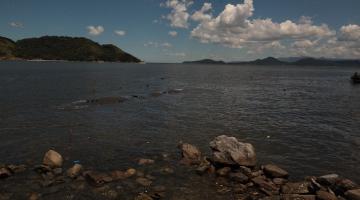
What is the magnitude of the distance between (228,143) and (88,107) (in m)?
31.5

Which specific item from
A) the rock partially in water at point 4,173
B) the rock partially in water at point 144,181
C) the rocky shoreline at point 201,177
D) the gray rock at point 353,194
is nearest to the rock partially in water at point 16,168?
the rocky shoreline at point 201,177

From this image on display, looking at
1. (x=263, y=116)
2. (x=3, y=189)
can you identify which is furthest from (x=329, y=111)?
(x=3, y=189)

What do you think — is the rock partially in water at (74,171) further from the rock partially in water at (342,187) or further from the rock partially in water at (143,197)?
the rock partially in water at (342,187)

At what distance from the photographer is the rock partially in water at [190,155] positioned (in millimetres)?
24080

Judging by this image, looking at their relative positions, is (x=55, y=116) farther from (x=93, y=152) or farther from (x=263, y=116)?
(x=263, y=116)

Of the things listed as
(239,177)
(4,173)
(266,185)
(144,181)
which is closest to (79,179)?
(144,181)

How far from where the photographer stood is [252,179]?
806 inches

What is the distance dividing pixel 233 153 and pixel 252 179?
9.54 ft

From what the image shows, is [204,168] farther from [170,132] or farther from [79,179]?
[170,132]

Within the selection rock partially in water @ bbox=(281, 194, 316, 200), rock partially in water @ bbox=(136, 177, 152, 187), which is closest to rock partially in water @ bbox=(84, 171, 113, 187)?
rock partially in water @ bbox=(136, 177, 152, 187)

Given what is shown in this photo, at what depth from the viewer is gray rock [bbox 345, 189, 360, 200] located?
55.9ft

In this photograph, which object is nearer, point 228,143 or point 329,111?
point 228,143

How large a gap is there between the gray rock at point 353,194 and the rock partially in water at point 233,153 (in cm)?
692

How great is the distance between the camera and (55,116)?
4103cm
